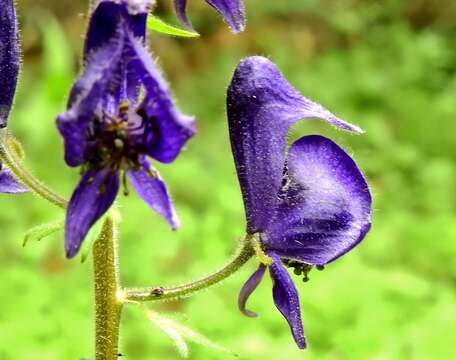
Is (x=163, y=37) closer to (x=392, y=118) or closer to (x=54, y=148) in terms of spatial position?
(x=392, y=118)

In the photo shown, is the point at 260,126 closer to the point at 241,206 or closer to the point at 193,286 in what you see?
the point at 193,286

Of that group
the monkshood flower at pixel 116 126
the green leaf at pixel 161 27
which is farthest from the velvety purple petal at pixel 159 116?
the green leaf at pixel 161 27

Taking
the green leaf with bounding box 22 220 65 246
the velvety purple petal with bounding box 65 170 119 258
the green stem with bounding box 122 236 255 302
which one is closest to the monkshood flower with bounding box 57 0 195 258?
the velvety purple petal with bounding box 65 170 119 258

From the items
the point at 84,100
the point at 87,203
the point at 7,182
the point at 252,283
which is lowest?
the point at 252,283

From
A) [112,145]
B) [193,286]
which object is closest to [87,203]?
[112,145]

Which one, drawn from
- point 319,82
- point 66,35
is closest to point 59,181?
point 319,82

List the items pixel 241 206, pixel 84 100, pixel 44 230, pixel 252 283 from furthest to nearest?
pixel 241 206 → pixel 252 283 → pixel 44 230 → pixel 84 100

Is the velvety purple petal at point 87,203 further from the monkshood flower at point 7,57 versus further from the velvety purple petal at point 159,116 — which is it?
the monkshood flower at point 7,57
